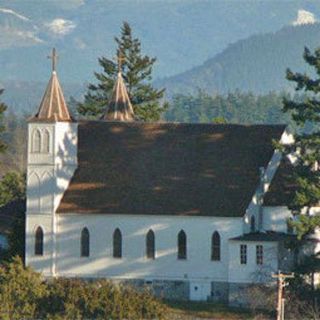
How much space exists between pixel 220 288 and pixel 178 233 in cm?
334

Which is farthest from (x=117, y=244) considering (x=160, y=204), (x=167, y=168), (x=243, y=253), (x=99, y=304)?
(x=99, y=304)

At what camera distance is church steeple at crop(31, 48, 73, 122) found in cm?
9581

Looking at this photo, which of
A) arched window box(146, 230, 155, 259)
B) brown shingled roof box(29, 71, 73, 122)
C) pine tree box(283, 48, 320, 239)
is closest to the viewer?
pine tree box(283, 48, 320, 239)

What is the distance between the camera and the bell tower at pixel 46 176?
3765 inches

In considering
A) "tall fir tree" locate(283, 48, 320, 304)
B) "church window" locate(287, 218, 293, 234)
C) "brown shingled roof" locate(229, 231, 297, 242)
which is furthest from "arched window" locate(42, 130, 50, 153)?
"tall fir tree" locate(283, 48, 320, 304)

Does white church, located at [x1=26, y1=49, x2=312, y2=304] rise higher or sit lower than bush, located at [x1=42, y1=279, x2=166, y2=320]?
higher

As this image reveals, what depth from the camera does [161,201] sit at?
93875mm

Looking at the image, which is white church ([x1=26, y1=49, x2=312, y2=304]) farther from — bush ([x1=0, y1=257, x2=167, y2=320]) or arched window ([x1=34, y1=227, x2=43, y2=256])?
bush ([x1=0, y1=257, x2=167, y2=320])

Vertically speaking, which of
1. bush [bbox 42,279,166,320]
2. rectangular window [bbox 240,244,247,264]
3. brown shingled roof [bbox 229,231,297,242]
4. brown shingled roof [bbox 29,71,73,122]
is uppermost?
brown shingled roof [bbox 29,71,73,122]

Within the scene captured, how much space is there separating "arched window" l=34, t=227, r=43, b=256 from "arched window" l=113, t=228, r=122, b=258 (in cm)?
370

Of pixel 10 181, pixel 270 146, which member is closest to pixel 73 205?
pixel 270 146

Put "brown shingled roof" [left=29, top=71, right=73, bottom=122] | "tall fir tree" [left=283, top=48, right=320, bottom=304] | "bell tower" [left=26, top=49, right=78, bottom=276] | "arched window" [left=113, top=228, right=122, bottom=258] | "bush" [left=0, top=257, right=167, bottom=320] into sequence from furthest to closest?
1. "brown shingled roof" [left=29, top=71, right=73, bottom=122]
2. "bell tower" [left=26, top=49, right=78, bottom=276]
3. "arched window" [left=113, top=228, right=122, bottom=258]
4. "tall fir tree" [left=283, top=48, right=320, bottom=304]
5. "bush" [left=0, top=257, right=167, bottom=320]

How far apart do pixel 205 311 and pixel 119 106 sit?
23.6 metres

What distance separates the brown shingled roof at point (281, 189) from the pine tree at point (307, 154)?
5208mm
